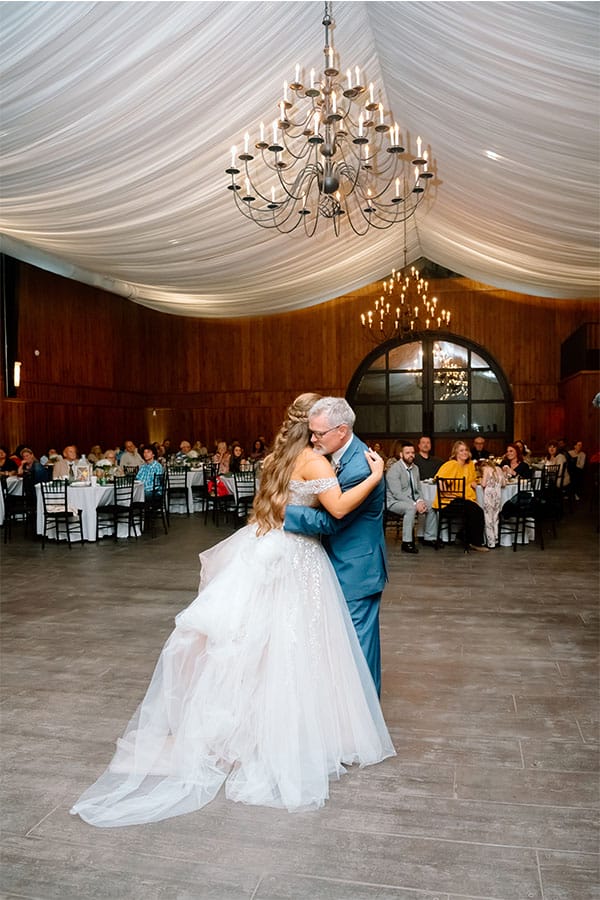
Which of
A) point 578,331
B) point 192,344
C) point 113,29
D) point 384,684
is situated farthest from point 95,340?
point 384,684

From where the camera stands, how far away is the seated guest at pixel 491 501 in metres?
8.09

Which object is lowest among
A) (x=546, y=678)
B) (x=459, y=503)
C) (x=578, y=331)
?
(x=546, y=678)

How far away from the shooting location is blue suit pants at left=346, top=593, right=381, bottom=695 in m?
3.12

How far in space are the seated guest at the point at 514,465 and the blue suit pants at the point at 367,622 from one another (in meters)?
6.35

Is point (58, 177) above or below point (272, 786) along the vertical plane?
above

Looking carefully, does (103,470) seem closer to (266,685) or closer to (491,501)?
(491,501)

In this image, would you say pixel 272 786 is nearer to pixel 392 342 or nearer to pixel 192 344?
pixel 392 342

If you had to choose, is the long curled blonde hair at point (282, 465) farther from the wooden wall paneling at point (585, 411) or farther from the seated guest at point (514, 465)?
the wooden wall paneling at point (585, 411)

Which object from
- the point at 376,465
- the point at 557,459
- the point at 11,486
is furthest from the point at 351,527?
the point at 557,459

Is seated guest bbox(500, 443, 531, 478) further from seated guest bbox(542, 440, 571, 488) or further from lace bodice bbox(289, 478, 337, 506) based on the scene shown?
lace bodice bbox(289, 478, 337, 506)

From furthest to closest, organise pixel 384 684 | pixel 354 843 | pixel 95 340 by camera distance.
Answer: pixel 95 340
pixel 384 684
pixel 354 843

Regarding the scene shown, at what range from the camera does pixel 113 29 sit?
13.7 feet

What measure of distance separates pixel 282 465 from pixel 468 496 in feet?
18.3

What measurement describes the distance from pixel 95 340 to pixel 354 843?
15419 millimetres
